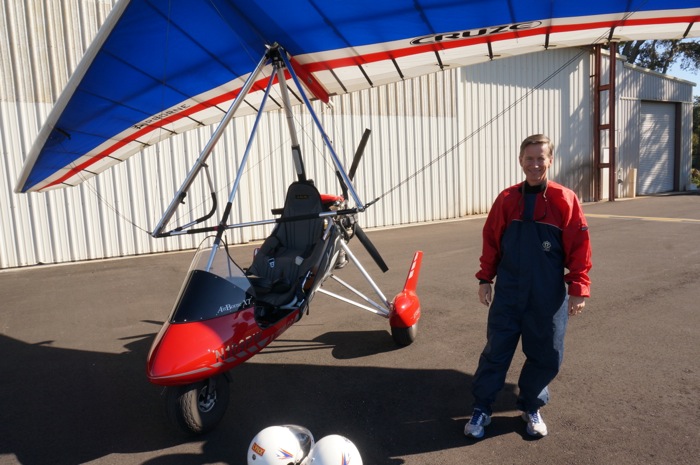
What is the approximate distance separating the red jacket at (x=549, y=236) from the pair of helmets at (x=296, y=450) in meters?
1.47

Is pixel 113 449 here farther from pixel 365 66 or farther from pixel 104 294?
pixel 104 294

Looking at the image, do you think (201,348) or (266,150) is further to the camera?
(266,150)

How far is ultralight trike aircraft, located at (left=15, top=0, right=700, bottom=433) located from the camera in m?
3.25

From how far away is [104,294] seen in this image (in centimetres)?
730

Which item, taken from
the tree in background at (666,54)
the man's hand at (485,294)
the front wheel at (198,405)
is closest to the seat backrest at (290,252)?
the front wheel at (198,405)

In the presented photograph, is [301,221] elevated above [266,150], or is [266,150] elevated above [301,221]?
[266,150]

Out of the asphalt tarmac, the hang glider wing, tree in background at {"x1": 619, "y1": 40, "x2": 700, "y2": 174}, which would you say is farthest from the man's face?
tree in background at {"x1": 619, "y1": 40, "x2": 700, "y2": 174}

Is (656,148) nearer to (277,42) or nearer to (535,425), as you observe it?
(277,42)

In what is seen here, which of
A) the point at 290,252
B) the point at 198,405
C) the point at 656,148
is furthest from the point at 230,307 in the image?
the point at 656,148

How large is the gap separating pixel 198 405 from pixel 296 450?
880 mm

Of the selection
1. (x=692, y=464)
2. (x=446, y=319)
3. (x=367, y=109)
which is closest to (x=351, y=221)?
(x=446, y=319)

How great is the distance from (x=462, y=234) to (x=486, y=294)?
8.87 metres

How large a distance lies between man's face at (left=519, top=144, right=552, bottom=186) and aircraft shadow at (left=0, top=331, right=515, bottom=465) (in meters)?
1.65

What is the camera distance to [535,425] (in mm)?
3086
